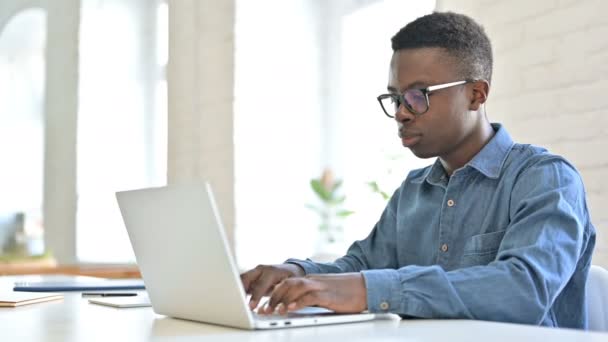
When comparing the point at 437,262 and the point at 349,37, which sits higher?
the point at 349,37

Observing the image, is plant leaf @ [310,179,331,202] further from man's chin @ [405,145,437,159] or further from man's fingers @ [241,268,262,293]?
man's fingers @ [241,268,262,293]

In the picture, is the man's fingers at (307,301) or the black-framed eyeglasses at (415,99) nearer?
the man's fingers at (307,301)

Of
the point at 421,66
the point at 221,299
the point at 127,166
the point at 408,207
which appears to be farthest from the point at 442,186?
the point at 127,166

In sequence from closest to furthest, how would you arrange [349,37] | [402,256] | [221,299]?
[221,299], [402,256], [349,37]

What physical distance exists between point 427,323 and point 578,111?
1.32 metres

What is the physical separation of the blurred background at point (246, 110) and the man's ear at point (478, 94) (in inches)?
27.5

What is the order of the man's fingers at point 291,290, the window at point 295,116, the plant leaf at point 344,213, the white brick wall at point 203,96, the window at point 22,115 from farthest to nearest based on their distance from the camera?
the window at point 22,115, the white brick wall at point 203,96, the window at point 295,116, the plant leaf at point 344,213, the man's fingers at point 291,290

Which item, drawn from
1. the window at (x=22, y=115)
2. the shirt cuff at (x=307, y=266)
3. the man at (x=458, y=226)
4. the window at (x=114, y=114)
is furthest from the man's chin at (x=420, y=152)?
the window at (x=22, y=115)

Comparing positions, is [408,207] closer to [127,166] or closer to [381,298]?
[381,298]

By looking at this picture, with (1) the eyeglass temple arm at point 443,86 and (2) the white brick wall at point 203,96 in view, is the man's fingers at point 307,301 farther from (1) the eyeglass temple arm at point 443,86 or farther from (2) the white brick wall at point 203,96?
(2) the white brick wall at point 203,96

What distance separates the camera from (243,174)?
394 cm

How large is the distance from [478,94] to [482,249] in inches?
13.0

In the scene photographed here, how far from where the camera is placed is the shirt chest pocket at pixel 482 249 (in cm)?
141

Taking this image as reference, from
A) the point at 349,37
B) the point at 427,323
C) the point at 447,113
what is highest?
the point at 349,37
